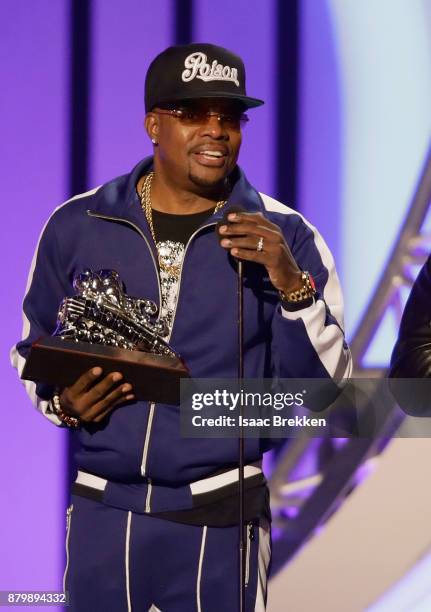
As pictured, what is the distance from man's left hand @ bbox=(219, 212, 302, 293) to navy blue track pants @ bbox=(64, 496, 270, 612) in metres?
0.56

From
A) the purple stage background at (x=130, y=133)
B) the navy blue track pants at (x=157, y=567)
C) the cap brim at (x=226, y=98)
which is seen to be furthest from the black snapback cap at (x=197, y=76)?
the navy blue track pants at (x=157, y=567)

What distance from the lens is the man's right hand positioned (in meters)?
2.07

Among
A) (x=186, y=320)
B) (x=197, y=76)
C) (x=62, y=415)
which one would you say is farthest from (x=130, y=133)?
(x=62, y=415)

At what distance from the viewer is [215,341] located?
7.11ft

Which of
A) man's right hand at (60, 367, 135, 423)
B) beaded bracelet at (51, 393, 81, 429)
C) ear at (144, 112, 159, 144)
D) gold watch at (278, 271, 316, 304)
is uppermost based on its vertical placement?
ear at (144, 112, 159, 144)

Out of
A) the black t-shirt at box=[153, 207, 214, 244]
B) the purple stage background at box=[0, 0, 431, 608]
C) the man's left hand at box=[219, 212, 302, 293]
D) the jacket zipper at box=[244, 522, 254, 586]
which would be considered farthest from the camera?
the purple stage background at box=[0, 0, 431, 608]

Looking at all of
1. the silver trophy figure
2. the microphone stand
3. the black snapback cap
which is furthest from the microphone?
the black snapback cap

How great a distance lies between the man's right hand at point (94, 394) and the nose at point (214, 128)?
1.76 ft

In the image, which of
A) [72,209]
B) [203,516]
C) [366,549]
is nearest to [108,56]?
[72,209]

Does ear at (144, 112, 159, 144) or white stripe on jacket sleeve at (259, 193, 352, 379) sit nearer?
white stripe on jacket sleeve at (259, 193, 352, 379)

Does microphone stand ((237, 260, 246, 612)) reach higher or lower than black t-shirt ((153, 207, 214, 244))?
lower

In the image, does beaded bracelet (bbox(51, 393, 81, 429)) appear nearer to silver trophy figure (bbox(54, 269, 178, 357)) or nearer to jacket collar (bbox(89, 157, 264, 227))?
silver trophy figure (bbox(54, 269, 178, 357))

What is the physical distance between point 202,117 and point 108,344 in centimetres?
52

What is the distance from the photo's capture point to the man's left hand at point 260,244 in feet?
6.37
